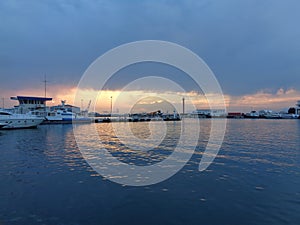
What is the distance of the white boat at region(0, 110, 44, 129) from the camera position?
45.9m

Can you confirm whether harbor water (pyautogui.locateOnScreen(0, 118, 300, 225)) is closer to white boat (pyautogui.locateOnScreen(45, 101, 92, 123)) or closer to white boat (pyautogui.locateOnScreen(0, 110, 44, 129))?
white boat (pyautogui.locateOnScreen(0, 110, 44, 129))

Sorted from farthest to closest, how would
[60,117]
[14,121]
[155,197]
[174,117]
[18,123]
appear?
[174,117], [60,117], [18,123], [14,121], [155,197]

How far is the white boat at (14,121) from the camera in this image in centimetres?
4593

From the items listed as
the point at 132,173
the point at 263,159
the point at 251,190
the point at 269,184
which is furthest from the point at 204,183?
the point at 263,159

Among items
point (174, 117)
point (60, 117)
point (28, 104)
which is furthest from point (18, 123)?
point (174, 117)

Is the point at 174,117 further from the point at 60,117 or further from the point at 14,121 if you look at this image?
the point at 14,121

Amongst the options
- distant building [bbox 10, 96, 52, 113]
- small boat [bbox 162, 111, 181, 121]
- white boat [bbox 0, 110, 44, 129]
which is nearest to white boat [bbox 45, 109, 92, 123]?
distant building [bbox 10, 96, 52, 113]

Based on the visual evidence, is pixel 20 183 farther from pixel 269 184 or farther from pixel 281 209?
pixel 269 184

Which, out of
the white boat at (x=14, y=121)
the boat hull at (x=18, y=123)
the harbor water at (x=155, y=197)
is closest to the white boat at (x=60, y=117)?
the boat hull at (x=18, y=123)

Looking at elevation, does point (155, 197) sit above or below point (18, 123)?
below

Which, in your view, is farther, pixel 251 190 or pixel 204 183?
pixel 204 183

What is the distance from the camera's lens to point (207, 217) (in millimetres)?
7188

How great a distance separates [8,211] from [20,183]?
3443mm

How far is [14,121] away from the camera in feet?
156
